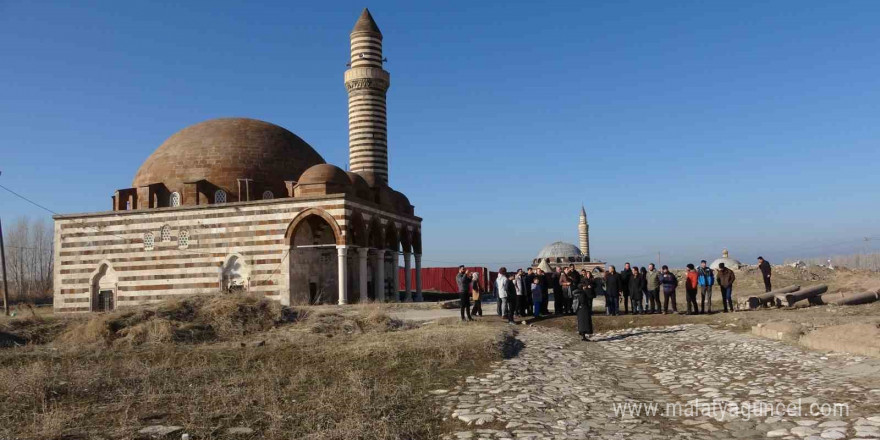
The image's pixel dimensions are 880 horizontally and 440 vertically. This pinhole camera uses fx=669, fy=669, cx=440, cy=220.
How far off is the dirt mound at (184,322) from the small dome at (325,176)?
966cm

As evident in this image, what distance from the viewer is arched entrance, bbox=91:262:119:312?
27.4 metres

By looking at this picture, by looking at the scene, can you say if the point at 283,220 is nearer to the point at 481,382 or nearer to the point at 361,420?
the point at 481,382

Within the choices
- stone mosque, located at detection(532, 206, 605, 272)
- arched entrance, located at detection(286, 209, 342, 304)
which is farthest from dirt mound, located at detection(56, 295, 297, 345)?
stone mosque, located at detection(532, 206, 605, 272)

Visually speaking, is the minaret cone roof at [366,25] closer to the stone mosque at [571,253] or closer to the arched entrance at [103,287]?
the arched entrance at [103,287]

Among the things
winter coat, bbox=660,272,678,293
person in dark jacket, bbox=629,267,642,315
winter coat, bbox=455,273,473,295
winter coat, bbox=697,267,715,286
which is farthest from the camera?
person in dark jacket, bbox=629,267,642,315

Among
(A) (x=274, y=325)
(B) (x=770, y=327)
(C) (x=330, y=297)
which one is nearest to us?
(B) (x=770, y=327)

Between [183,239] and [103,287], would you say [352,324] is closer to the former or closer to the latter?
[183,239]

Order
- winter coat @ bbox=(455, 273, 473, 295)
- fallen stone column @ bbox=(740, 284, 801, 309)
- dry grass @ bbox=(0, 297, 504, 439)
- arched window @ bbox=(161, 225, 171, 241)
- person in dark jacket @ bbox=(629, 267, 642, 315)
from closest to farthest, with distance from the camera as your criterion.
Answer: dry grass @ bbox=(0, 297, 504, 439) → winter coat @ bbox=(455, 273, 473, 295) → person in dark jacket @ bbox=(629, 267, 642, 315) → fallen stone column @ bbox=(740, 284, 801, 309) → arched window @ bbox=(161, 225, 171, 241)

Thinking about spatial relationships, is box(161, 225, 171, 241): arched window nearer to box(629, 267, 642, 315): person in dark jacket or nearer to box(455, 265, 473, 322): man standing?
box(455, 265, 473, 322): man standing

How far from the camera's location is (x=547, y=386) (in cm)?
851

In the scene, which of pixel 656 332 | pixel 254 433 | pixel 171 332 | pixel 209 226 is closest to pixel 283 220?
pixel 209 226

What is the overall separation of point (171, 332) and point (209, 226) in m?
13.8

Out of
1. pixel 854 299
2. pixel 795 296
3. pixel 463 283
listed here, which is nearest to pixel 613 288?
pixel 463 283

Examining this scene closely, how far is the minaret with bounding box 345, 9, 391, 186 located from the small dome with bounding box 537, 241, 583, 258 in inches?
1390
